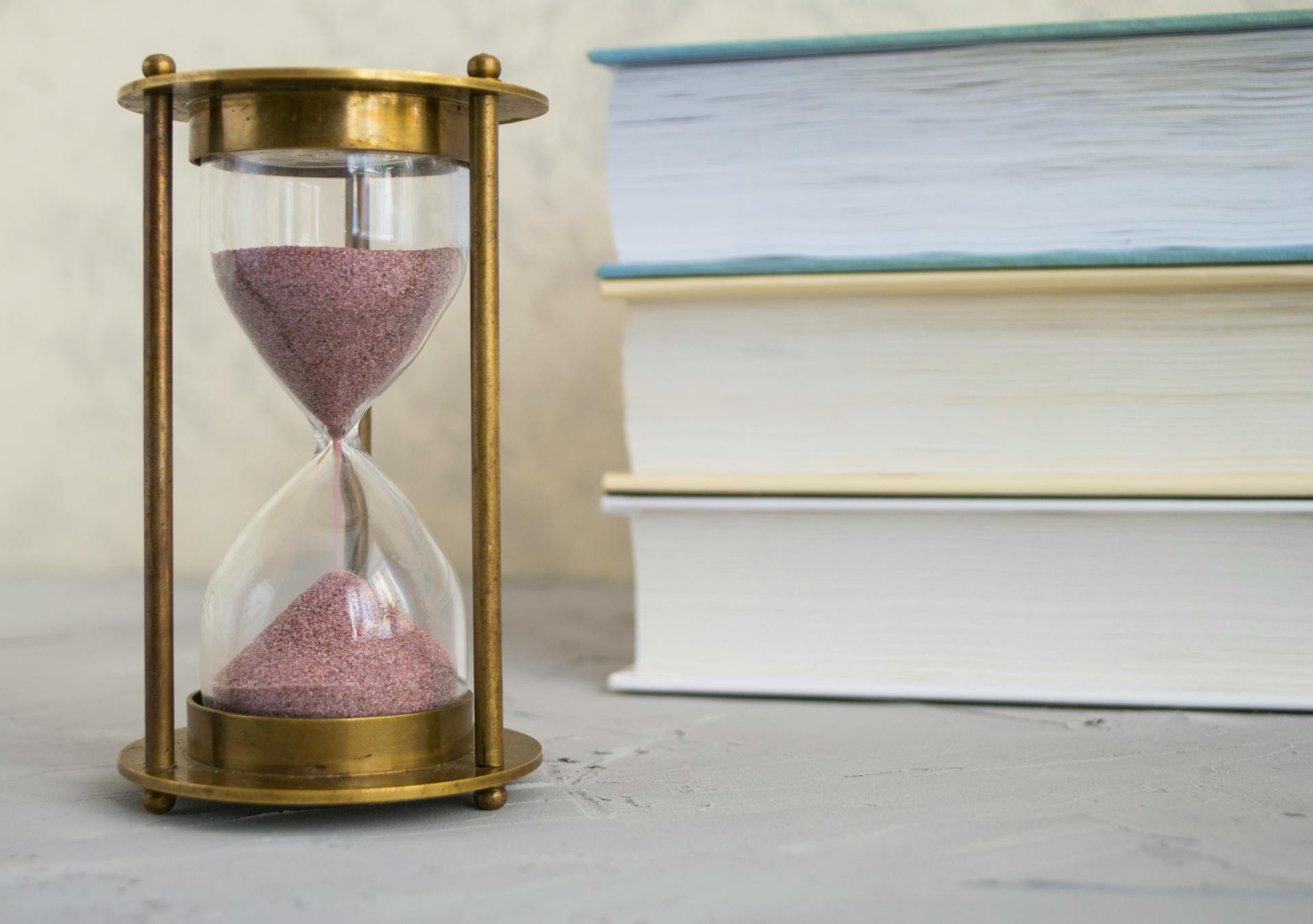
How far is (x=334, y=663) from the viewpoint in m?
0.63

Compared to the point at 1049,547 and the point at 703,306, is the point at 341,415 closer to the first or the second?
the point at 703,306

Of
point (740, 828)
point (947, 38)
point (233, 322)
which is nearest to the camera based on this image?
point (740, 828)

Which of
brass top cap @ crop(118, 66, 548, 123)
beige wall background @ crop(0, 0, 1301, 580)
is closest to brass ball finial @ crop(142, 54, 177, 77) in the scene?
brass top cap @ crop(118, 66, 548, 123)

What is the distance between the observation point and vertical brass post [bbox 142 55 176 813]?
608 millimetres

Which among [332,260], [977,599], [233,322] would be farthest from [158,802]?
[233,322]

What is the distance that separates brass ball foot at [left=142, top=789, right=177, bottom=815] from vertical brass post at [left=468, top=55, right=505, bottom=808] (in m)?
0.13

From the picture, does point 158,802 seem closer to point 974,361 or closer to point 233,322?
point 974,361

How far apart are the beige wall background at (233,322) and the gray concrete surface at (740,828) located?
0.50 meters

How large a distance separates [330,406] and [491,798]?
0.60 ft

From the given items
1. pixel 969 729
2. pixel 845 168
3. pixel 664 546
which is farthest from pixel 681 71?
pixel 969 729

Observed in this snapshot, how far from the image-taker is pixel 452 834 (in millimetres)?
585

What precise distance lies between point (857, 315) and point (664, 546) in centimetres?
19

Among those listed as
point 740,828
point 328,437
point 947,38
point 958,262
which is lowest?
point 740,828

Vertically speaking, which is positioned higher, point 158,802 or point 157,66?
point 157,66
